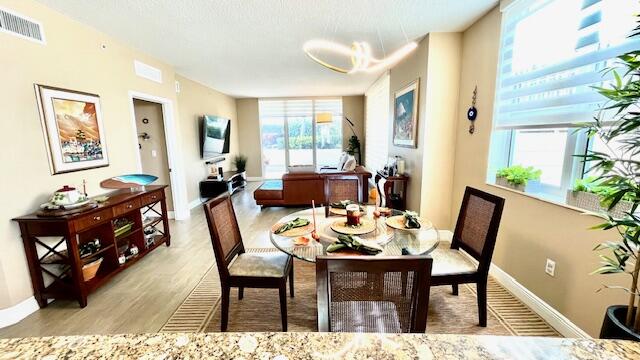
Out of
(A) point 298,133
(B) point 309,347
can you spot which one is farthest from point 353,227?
(A) point 298,133

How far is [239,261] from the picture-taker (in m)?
2.04

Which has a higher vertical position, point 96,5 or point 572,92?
point 96,5

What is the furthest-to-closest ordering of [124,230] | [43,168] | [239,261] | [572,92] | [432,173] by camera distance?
1. [432,173]
2. [124,230]
3. [43,168]
4. [239,261]
5. [572,92]

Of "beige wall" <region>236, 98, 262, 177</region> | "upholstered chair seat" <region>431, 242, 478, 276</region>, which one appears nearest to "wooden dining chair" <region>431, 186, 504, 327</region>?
"upholstered chair seat" <region>431, 242, 478, 276</region>

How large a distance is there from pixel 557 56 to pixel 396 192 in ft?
8.54

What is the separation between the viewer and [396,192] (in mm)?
4238

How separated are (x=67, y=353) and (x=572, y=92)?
2850mm

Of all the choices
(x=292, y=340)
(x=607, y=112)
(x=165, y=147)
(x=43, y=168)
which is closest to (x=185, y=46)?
(x=165, y=147)

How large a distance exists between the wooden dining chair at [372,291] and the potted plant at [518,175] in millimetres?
1926

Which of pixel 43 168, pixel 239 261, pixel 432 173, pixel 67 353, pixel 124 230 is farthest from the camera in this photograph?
pixel 432 173

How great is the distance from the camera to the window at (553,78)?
1.64m

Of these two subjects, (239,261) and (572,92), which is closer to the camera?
(572,92)

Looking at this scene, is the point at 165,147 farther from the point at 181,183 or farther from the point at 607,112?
the point at 607,112

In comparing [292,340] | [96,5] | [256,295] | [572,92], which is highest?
[96,5]
